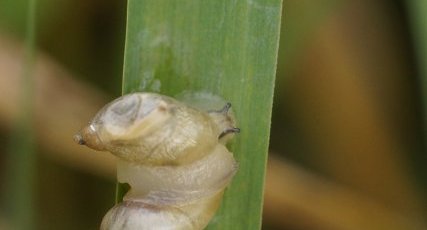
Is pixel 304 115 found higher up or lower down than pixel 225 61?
lower down

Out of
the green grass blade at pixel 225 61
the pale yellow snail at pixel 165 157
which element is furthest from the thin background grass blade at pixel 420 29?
the pale yellow snail at pixel 165 157

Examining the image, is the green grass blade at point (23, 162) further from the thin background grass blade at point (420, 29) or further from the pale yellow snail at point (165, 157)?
the thin background grass blade at point (420, 29)

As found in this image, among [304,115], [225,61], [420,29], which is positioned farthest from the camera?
[304,115]

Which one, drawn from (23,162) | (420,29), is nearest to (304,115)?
(420,29)

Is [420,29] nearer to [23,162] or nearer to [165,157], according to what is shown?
[165,157]

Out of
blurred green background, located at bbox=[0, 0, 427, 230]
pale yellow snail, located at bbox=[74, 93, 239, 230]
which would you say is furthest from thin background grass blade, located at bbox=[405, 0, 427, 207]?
pale yellow snail, located at bbox=[74, 93, 239, 230]

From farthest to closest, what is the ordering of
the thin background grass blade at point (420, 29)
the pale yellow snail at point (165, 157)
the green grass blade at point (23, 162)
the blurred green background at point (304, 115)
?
the blurred green background at point (304, 115) < the green grass blade at point (23, 162) < the thin background grass blade at point (420, 29) < the pale yellow snail at point (165, 157)
